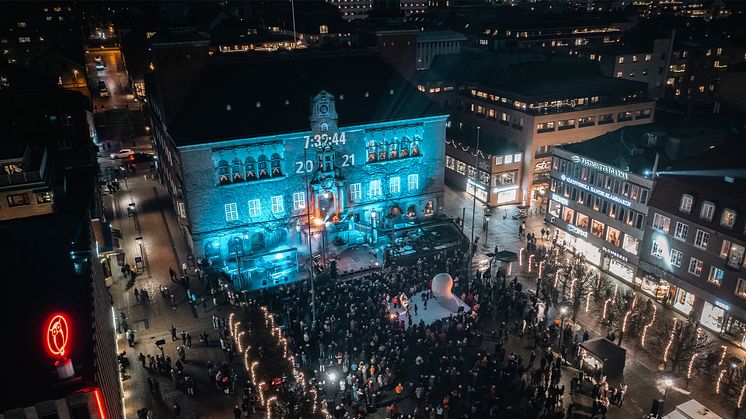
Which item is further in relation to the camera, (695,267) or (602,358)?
(695,267)

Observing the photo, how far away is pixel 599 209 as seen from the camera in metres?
57.7

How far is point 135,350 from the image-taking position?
44156 mm

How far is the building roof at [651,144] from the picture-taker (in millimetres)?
54906

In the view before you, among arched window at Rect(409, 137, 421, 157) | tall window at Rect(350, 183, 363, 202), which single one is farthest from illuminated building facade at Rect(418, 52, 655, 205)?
tall window at Rect(350, 183, 363, 202)

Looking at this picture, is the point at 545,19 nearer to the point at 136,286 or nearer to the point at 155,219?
the point at 155,219

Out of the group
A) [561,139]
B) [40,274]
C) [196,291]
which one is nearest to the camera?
[40,274]

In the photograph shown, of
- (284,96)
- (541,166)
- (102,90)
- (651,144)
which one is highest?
(284,96)

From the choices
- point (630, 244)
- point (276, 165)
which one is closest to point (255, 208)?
point (276, 165)

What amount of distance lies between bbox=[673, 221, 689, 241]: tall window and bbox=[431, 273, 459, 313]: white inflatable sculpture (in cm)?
2096

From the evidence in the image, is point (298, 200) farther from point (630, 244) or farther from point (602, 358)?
point (602, 358)

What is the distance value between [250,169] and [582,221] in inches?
1464

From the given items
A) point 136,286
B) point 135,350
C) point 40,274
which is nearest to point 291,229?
point 136,286

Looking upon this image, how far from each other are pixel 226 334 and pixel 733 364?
38.9m

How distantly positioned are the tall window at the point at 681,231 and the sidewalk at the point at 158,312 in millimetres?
39779
